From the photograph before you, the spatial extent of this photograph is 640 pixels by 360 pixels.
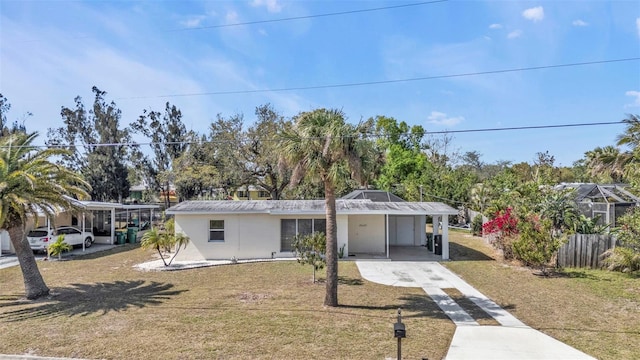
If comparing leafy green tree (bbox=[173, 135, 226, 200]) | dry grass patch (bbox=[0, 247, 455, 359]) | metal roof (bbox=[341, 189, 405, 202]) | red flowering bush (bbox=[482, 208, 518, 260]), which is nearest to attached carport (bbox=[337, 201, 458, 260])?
red flowering bush (bbox=[482, 208, 518, 260])

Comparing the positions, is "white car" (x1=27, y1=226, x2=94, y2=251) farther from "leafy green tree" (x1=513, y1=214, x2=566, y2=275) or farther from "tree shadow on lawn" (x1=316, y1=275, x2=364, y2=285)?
"leafy green tree" (x1=513, y1=214, x2=566, y2=275)

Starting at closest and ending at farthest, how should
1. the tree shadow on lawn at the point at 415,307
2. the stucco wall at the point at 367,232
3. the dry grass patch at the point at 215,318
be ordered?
the dry grass patch at the point at 215,318 → the tree shadow on lawn at the point at 415,307 → the stucco wall at the point at 367,232

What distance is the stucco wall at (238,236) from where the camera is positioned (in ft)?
58.4

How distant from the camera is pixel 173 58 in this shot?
42.2ft

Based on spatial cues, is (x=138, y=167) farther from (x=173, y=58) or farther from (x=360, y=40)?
(x=360, y=40)

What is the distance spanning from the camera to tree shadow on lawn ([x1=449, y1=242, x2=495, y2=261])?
1764 cm

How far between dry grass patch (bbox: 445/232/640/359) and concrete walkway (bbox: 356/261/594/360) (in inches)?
13.3

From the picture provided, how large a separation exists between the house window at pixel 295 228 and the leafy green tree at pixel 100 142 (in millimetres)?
29098

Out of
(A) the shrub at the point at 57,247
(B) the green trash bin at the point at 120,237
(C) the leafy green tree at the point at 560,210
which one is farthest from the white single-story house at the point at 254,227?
(B) the green trash bin at the point at 120,237

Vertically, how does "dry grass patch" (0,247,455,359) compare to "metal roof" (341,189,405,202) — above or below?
below

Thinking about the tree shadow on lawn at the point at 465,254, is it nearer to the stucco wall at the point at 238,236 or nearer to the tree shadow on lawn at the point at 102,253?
the stucco wall at the point at 238,236

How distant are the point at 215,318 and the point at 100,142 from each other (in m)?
38.3

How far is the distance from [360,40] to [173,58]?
6.52 meters

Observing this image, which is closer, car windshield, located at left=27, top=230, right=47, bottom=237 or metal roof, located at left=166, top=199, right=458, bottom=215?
metal roof, located at left=166, top=199, right=458, bottom=215
